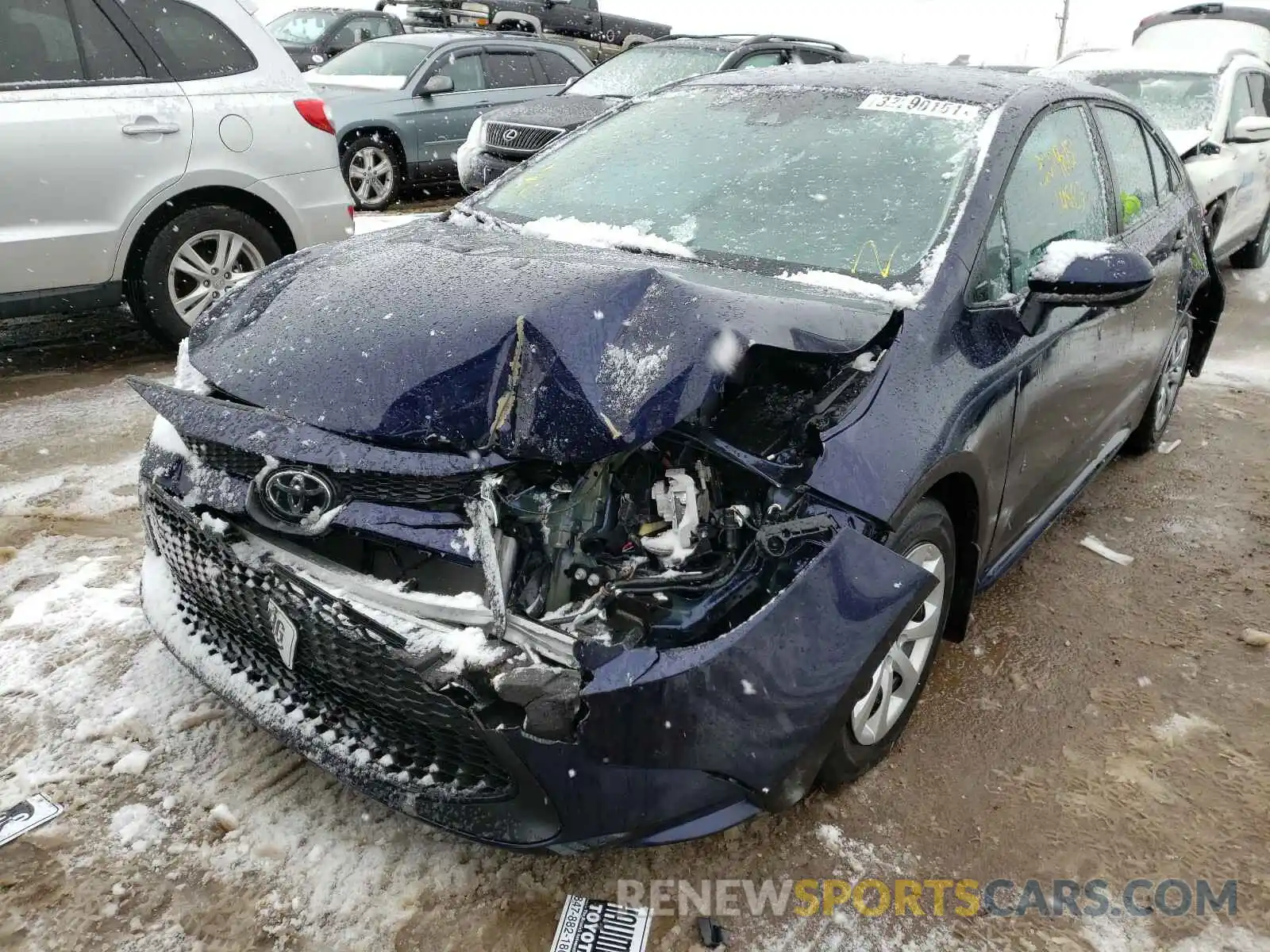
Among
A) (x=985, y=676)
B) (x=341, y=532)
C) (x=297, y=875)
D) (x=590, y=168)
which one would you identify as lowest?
(x=985, y=676)

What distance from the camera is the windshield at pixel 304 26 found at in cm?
1286

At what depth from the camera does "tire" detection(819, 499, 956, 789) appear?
84.7 inches

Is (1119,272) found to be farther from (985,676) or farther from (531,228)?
(531,228)

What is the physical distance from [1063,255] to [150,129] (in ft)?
13.4

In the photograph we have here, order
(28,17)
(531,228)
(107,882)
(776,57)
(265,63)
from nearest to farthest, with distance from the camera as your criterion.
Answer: (107,882)
(531,228)
(28,17)
(265,63)
(776,57)

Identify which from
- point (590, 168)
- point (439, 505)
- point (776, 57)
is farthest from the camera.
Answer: point (776, 57)

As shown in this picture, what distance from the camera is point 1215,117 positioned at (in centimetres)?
700

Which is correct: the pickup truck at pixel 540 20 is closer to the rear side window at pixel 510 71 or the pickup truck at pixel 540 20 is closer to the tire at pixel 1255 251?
the rear side window at pixel 510 71

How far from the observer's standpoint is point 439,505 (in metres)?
1.85

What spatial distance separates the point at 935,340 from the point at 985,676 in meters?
1.16

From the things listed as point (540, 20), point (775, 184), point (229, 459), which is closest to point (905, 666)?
point (775, 184)

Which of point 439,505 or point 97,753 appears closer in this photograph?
point 439,505

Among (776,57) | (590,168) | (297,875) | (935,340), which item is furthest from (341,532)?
(776,57)

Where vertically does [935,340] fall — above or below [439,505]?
→ above
